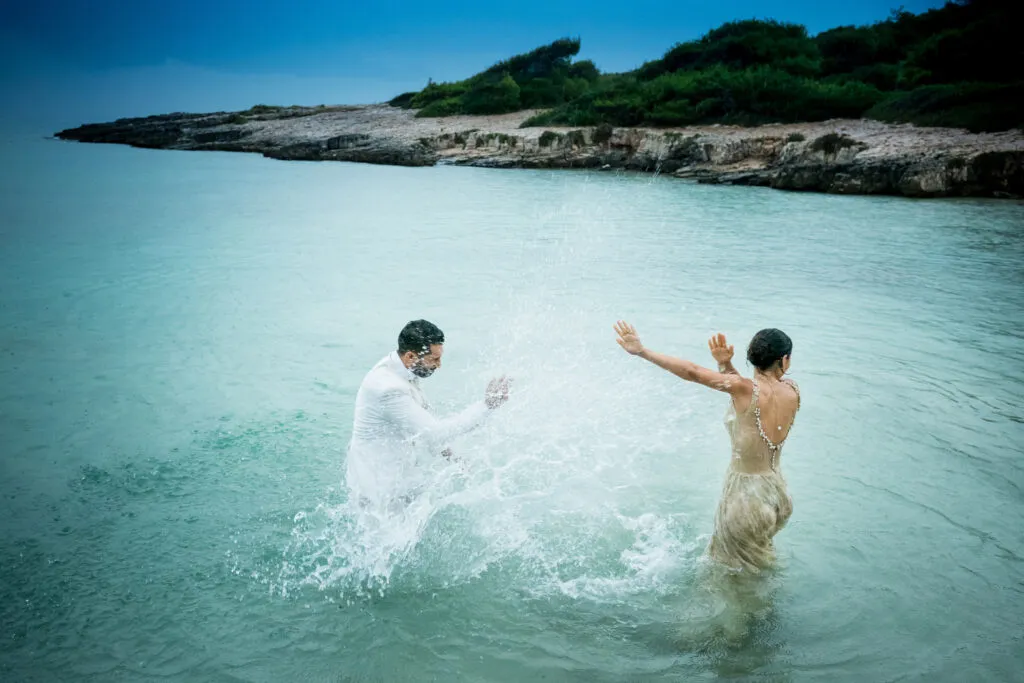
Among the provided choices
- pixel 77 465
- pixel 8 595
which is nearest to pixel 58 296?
pixel 77 465

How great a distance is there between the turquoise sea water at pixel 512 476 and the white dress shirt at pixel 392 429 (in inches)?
20.1

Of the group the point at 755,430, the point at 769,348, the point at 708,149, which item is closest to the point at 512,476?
the point at 755,430

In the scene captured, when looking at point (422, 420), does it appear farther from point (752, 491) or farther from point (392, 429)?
point (752, 491)

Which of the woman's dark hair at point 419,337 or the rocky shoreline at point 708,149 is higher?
the rocky shoreline at point 708,149

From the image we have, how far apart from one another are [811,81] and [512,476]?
117 ft

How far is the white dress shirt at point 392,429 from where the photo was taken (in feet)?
13.4

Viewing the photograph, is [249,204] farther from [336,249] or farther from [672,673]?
[672,673]

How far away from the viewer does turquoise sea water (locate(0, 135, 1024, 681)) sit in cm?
400

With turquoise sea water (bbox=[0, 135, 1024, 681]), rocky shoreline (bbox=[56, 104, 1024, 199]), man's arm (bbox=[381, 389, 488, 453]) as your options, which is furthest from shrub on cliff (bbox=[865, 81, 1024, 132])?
man's arm (bbox=[381, 389, 488, 453])

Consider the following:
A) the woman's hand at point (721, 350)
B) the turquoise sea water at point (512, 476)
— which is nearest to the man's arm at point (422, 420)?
the turquoise sea water at point (512, 476)

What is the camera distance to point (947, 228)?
1689 centimetres

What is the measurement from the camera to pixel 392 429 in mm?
4188

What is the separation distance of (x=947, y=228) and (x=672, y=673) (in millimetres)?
17562

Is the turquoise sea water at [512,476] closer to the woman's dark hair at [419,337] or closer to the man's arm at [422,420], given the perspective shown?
the man's arm at [422,420]
